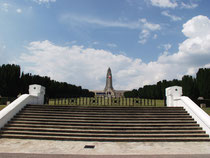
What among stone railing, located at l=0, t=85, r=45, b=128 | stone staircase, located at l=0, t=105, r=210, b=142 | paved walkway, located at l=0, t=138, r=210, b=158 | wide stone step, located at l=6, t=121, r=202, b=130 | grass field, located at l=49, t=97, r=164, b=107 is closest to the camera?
paved walkway, located at l=0, t=138, r=210, b=158

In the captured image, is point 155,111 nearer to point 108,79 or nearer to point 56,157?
point 56,157

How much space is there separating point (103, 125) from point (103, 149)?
3.07 meters

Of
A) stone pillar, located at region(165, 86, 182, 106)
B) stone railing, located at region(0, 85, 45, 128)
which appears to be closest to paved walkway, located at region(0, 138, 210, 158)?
stone railing, located at region(0, 85, 45, 128)

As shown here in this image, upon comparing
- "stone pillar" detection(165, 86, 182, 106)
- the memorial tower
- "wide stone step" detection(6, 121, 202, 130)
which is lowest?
"wide stone step" detection(6, 121, 202, 130)

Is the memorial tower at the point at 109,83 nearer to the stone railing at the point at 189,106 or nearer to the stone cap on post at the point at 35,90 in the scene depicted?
the stone railing at the point at 189,106

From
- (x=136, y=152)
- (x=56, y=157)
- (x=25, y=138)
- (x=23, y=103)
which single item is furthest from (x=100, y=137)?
(x=23, y=103)

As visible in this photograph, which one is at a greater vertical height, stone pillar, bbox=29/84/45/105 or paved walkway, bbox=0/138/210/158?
stone pillar, bbox=29/84/45/105

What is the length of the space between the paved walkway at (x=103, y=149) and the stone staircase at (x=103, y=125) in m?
0.63

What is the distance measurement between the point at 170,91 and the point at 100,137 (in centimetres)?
946

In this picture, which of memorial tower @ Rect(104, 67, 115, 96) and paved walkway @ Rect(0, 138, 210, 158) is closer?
paved walkway @ Rect(0, 138, 210, 158)

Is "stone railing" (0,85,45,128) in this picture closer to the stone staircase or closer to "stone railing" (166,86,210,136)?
the stone staircase

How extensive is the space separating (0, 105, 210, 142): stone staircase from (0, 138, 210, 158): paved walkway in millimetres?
627

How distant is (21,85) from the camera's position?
36812 millimetres

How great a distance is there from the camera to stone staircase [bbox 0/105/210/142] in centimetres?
980
